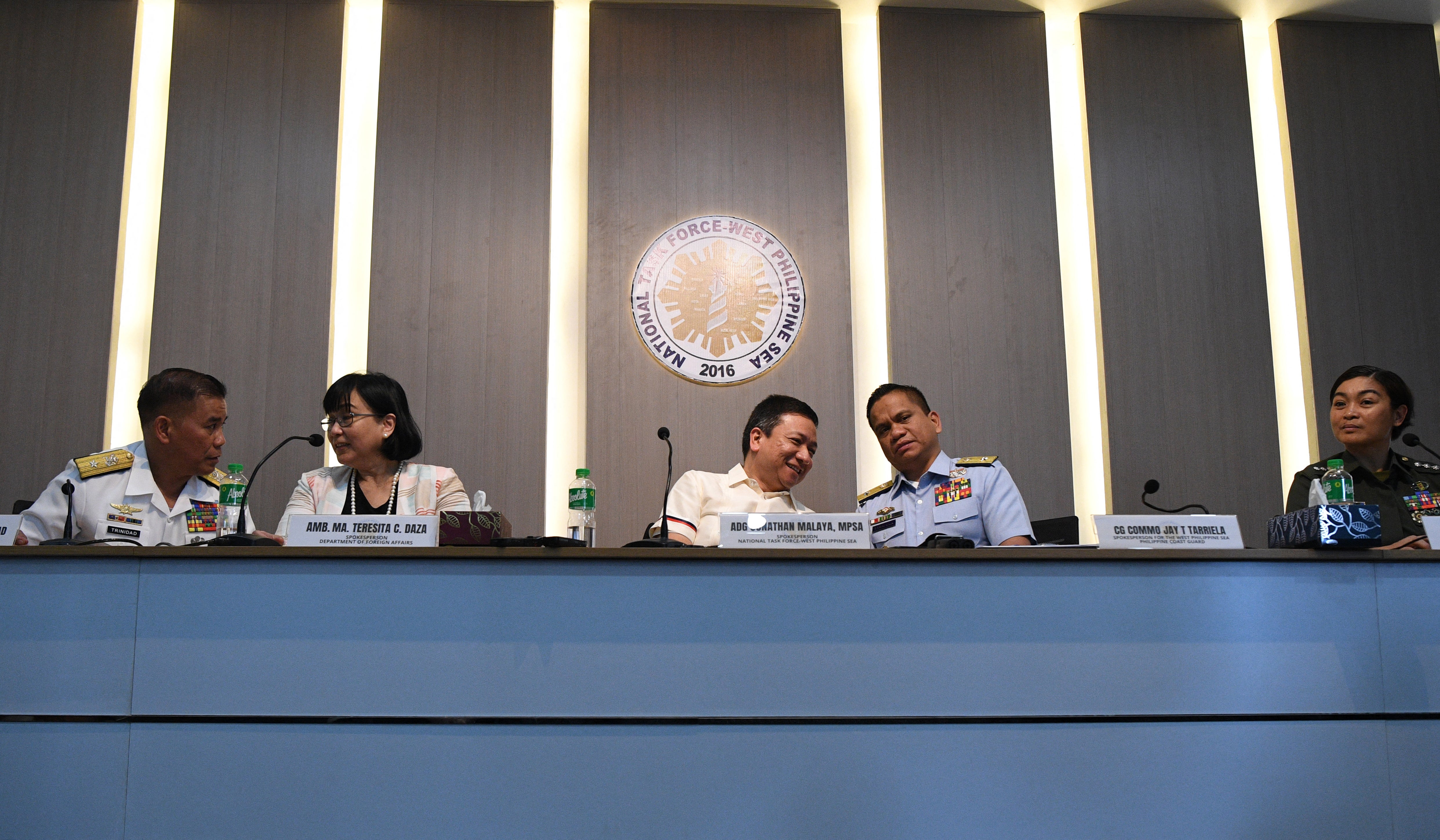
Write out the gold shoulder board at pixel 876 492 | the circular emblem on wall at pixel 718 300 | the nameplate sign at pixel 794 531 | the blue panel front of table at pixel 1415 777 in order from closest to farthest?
the blue panel front of table at pixel 1415 777 < the nameplate sign at pixel 794 531 < the gold shoulder board at pixel 876 492 < the circular emblem on wall at pixel 718 300

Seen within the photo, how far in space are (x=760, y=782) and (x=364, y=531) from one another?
89 cm

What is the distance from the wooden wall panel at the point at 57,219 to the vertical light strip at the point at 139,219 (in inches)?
1.0

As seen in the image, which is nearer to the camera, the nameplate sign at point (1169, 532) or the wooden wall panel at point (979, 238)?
the nameplate sign at point (1169, 532)

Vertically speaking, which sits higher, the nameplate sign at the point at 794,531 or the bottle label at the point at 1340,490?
the bottle label at the point at 1340,490

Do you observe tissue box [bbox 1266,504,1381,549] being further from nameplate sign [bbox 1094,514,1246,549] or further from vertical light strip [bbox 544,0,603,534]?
vertical light strip [bbox 544,0,603,534]

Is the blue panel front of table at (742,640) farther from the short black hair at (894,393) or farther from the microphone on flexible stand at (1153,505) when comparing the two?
the short black hair at (894,393)

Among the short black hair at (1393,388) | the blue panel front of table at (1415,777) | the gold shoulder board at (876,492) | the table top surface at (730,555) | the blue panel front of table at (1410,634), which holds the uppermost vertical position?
the short black hair at (1393,388)

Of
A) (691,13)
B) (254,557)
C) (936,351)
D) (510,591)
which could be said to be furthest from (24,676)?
(691,13)

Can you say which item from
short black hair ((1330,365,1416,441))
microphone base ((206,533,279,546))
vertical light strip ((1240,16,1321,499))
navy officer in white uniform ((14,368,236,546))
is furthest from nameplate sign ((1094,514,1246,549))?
navy officer in white uniform ((14,368,236,546))

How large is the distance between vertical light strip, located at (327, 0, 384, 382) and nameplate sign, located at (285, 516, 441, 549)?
165 cm

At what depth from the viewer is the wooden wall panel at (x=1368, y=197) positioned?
3.63 metres

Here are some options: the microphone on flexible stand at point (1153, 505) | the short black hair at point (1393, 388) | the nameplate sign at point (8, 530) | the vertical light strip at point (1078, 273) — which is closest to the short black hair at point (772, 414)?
the microphone on flexible stand at point (1153, 505)

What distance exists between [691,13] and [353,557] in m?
2.68

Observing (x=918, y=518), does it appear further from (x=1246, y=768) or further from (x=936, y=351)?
(x=1246, y=768)
